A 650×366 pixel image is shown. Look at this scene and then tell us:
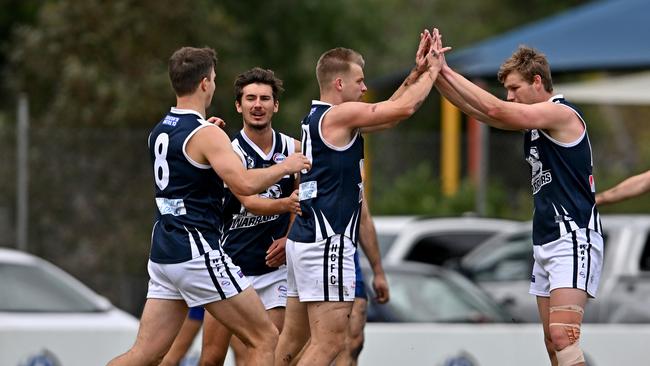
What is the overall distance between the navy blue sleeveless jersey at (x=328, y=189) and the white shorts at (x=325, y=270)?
53 millimetres

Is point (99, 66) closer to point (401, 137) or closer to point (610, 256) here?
point (401, 137)

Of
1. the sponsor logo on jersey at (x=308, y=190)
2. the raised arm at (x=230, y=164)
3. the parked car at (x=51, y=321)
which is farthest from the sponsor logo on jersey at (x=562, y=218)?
the parked car at (x=51, y=321)

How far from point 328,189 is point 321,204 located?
0.10 meters

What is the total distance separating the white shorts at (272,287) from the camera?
9.50 metres

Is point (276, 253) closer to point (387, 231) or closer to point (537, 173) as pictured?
point (537, 173)

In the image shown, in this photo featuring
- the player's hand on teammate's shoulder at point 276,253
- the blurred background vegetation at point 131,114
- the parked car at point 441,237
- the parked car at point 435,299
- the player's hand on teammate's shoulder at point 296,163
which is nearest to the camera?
the player's hand on teammate's shoulder at point 296,163

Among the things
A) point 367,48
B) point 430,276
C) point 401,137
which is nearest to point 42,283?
point 430,276

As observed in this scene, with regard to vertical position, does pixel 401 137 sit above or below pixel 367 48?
below

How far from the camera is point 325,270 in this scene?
858cm

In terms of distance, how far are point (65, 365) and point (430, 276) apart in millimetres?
3484

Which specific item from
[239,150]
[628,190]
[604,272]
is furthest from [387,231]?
[239,150]

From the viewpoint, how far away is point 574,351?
8.64m

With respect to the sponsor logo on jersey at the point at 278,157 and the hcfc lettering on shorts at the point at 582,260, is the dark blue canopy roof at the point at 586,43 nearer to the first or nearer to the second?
the sponsor logo on jersey at the point at 278,157

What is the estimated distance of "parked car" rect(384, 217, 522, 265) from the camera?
16.3m
